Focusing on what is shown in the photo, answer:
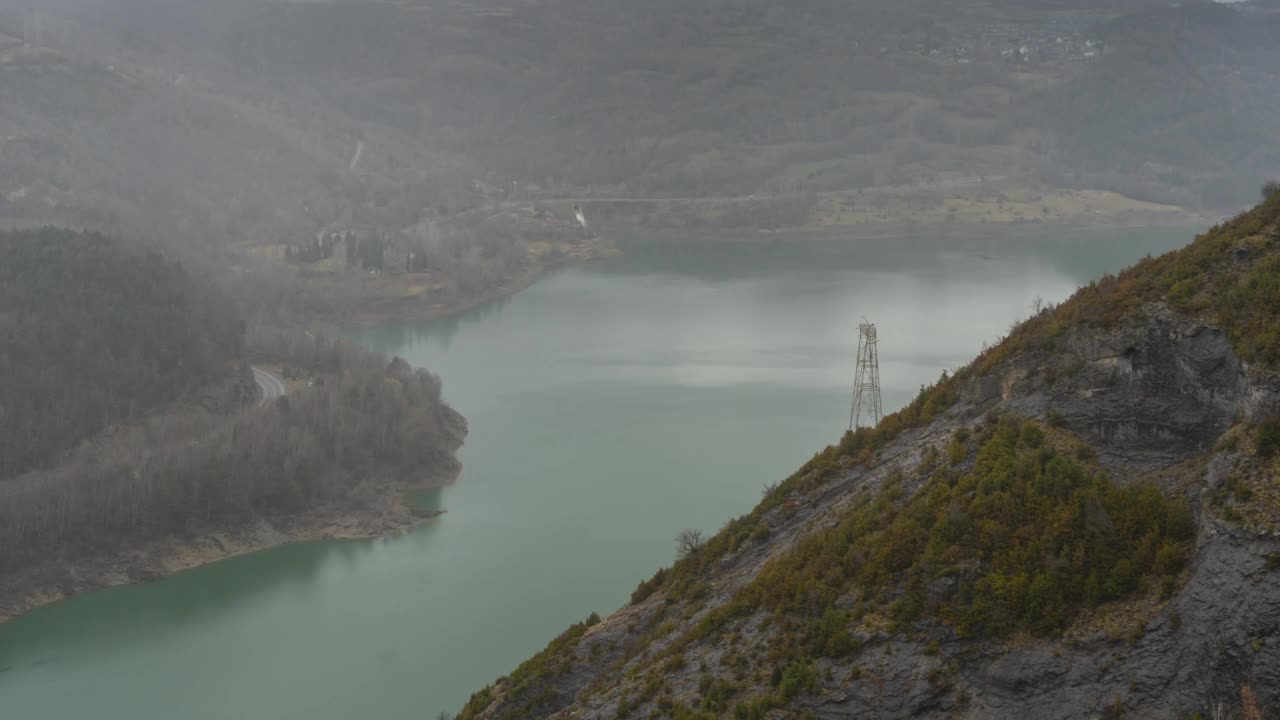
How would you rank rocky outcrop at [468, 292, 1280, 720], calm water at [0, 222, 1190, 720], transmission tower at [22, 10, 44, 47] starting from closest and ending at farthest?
rocky outcrop at [468, 292, 1280, 720]
calm water at [0, 222, 1190, 720]
transmission tower at [22, 10, 44, 47]

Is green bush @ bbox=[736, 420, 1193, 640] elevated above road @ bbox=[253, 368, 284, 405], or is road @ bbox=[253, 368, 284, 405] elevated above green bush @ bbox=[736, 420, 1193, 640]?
green bush @ bbox=[736, 420, 1193, 640]

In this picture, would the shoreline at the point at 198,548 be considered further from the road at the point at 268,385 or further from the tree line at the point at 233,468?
the road at the point at 268,385

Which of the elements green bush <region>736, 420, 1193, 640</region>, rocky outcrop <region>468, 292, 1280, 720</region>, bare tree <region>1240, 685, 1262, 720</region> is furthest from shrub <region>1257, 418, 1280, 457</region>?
bare tree <region>1240, 685, 1262, 720</region>

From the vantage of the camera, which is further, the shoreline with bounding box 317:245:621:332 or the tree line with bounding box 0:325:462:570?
the shoreline with bounding box 317:245:621:332

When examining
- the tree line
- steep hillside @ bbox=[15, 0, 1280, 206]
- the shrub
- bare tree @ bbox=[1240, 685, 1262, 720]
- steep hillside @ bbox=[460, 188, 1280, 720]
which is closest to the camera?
bare tree @ bbox=[1240, 685, 1262, 720]

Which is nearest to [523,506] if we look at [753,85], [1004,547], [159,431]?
[159,431]

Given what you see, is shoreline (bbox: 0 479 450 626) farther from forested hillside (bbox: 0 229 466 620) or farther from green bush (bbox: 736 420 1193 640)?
green bush (bbox: 736 420 1193 640)

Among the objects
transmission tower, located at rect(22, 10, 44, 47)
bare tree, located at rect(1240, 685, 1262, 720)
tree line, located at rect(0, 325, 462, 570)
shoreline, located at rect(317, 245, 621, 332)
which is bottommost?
tree line, located at rect(0, 325, 462, 570)
